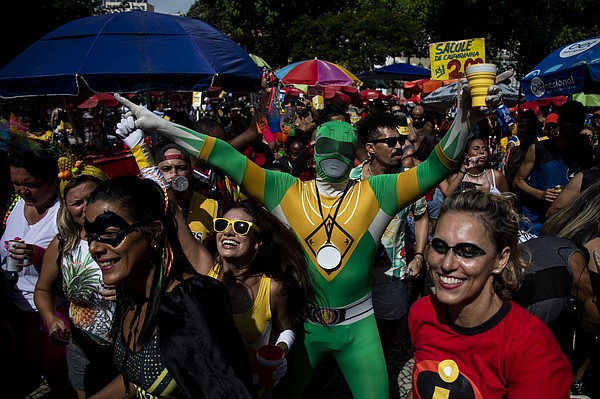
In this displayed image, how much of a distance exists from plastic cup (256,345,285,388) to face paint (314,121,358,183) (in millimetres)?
1036

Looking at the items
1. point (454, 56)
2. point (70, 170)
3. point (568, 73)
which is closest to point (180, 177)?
point (70, 170)

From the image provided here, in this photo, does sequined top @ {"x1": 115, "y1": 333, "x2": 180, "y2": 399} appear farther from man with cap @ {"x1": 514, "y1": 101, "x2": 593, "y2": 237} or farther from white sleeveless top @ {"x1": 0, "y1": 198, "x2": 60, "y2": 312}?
man with cap @ {"x1": 514, "y1": 101, "x2": 593, "y2": 237}

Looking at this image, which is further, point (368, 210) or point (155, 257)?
point (368, 210)

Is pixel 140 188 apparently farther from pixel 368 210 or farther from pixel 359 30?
pixel 359 30

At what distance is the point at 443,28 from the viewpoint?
2697 cm

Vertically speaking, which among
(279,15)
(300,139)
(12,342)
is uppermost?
(279,15)

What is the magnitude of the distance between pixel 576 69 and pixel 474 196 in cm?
378

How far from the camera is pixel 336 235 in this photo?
2756 millimetres

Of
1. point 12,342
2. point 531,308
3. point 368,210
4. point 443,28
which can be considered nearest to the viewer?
point 531,308

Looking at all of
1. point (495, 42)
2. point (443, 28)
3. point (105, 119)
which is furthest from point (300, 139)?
point (443, 28)

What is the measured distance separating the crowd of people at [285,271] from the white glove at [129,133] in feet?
0.04

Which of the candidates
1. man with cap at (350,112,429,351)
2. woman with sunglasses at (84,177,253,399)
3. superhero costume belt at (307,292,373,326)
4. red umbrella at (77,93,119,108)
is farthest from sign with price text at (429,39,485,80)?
red umbrella at (77,93,119,108)

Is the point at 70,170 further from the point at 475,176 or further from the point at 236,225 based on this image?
the point at 475,176

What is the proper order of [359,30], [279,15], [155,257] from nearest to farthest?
[155,257]
[359,30]
[279,15]
